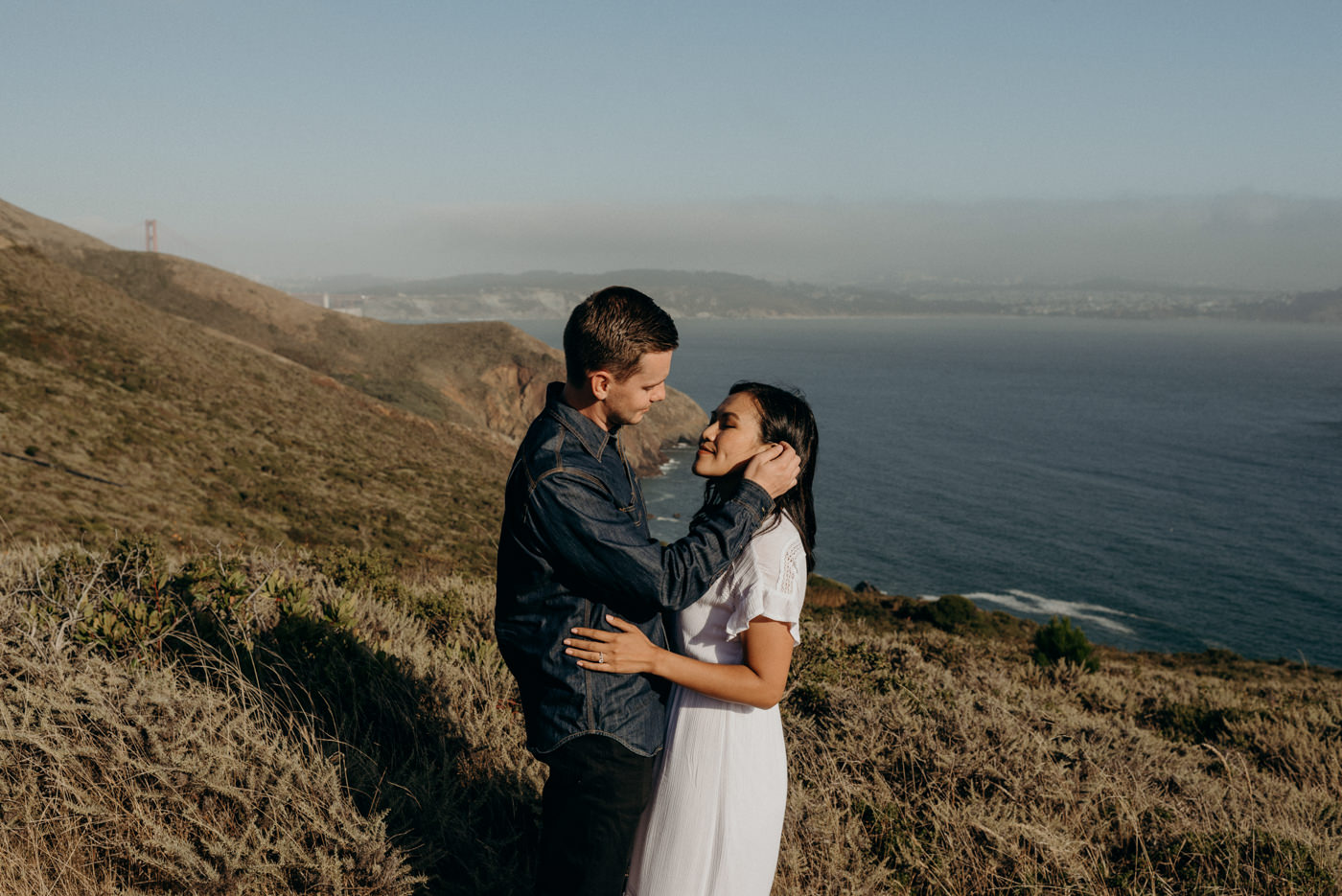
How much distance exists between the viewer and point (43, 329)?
32406mm

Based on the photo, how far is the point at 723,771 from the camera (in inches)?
96.6

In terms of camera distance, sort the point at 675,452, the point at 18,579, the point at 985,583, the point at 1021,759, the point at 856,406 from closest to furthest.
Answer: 1. the point at 1021,759
2. the point at 18,579
3. the point at 985,583
4. the point at 675,452
5. the point at 856,406

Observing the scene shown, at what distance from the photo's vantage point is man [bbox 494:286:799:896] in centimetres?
221

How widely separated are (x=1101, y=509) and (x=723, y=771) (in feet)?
231

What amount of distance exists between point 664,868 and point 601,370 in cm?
166

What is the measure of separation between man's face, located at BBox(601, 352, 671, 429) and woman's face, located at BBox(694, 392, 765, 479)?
1.06ft

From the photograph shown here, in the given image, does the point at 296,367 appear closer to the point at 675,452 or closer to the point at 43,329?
the point at 43,329

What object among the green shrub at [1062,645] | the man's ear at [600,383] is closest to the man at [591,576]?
Result: the man's ear at [600,383]

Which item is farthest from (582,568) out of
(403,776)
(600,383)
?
(403,776)

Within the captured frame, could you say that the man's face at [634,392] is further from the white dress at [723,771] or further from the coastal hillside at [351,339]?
the coastal hillside at [351,339]

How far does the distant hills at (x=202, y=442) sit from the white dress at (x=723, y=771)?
15.1 meters

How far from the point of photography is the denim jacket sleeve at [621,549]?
2154 millimetres

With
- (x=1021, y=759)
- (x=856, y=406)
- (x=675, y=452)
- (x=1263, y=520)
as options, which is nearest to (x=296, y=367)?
(x=675, y=452)

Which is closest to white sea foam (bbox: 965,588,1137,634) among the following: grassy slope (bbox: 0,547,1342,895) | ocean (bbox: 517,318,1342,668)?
ocean (bbox: 517,318,1342,668)
